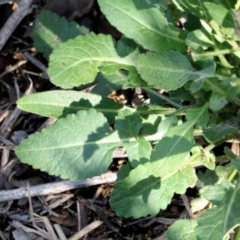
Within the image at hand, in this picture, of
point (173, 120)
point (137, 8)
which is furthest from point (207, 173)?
point (137, 8)

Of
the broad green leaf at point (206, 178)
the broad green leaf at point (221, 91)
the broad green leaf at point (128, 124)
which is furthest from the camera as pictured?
the broad green leaf at point (206, 178)

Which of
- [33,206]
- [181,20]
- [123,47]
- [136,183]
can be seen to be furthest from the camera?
[181,20]

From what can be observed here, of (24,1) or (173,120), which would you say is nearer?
(173,120)

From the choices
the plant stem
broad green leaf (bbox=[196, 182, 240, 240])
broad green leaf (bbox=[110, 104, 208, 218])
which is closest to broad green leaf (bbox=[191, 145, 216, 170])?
broad green leaf (bbox=[110, 104, 208, 218])

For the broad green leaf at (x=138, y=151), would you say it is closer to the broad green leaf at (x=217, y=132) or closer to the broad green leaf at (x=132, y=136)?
the broad green leaf at (x=132, y=136)

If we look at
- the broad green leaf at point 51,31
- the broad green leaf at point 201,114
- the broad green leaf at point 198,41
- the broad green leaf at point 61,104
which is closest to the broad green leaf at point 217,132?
the broad green leaf at point 201,114

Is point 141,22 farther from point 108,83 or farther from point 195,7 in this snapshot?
point 108,83

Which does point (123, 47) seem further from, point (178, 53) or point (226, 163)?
point (226, 163)
